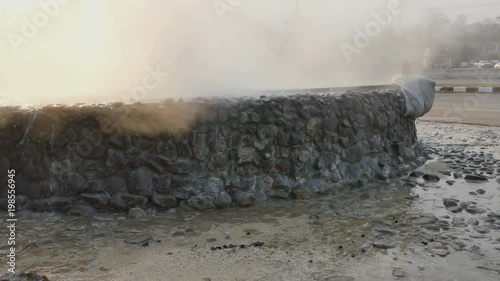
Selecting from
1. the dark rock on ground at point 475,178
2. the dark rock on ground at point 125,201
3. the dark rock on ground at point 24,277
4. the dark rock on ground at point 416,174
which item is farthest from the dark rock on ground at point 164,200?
the dark rock on ground at point 475,178

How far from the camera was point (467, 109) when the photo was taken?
12.3 metres

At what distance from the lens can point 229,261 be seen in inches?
122

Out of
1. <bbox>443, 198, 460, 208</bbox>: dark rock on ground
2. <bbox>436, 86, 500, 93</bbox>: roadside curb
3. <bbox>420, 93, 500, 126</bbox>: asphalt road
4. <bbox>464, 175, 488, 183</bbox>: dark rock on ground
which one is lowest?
<bbox>443, 198, 460, 208</bbox>: dark rock on ground

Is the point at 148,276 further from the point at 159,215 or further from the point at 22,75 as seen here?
the point at 22,75

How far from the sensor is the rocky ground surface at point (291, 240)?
2.94 metres

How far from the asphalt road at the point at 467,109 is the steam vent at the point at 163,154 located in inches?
269

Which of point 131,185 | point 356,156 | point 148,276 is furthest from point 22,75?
point 148,276

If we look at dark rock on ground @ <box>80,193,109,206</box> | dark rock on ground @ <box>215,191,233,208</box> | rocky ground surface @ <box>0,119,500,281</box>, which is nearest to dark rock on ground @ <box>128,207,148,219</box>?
rocky ground surface @ <box>0,119,500,281</box>

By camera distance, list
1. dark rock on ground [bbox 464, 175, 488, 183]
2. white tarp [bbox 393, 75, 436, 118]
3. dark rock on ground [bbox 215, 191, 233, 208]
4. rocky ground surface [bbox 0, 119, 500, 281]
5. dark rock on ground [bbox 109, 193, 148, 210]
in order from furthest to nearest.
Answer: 1. white tarp [bbox 393, 75, 436, 118]
2. dark rock on ground [bbox 464, 175, 488, 183]
3. dark rock on ground [bbox 215, 191, 233, 208]
4. dark rock on ground [bbox 109, 193, 148, 210]
5. rocky ground surface [bbox 0, 119, 500, 281]

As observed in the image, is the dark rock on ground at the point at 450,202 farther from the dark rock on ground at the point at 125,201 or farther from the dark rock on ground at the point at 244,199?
the dark rock on ground at the point at 125,201

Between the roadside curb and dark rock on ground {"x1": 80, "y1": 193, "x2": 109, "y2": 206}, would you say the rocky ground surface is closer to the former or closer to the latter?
dark rock on ground {"x1": 80, "y1": 193, "x2": 109, "y2": 206}

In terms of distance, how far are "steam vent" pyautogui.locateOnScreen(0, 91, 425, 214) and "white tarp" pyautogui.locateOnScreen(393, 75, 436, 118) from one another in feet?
6.92

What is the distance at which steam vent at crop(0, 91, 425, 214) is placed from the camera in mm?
4195

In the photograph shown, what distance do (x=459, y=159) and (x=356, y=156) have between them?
6.98ft
